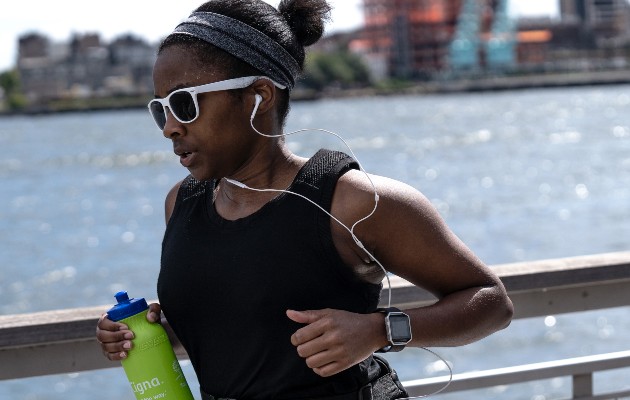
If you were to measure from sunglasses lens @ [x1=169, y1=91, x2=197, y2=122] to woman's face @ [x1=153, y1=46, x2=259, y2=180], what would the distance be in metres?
0.01

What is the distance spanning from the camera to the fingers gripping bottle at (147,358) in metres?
2.13

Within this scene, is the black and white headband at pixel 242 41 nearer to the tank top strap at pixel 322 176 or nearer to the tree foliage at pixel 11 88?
the tank top strap at pixel 322 176

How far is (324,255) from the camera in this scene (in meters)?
2.04

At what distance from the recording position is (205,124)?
2074 millimetres

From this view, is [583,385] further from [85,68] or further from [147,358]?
[85,68]

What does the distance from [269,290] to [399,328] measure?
228mm

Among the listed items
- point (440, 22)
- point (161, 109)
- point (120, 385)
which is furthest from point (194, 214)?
point (440, 22)

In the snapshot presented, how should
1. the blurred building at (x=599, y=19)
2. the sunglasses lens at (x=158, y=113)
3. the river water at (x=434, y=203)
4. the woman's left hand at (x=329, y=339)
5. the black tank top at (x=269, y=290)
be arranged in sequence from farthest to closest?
the blurred building at (x=599, y=19) → the river water at (x=434, y=203) → the sunglasses lens at (x=158, y=113) → the black tank top at (x=269, y=290) → the woman's left hand at (x=329, y=339)

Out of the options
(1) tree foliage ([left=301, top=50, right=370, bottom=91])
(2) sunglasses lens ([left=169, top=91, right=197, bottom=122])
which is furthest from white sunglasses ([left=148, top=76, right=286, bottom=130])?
(1) tree foliage ([left=301, top=50, right=370, bottom=91])

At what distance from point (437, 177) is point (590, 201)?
397 inches

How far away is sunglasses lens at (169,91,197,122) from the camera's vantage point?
2.06 m

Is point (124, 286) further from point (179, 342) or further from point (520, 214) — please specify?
point (179, 342)

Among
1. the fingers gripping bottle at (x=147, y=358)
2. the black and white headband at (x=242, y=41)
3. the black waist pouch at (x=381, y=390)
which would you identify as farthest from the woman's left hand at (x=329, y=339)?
the black and white headband at (x=242, y=41)

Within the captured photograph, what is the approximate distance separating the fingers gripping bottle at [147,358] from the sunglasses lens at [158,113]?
1.03 ft
